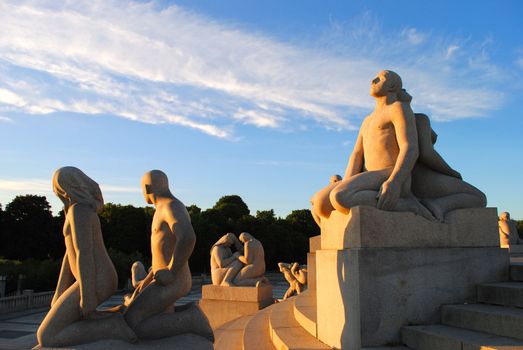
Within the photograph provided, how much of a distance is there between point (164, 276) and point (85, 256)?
0.74m

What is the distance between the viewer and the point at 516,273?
4469mm

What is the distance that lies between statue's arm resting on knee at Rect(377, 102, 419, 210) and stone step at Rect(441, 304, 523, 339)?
1121 mm

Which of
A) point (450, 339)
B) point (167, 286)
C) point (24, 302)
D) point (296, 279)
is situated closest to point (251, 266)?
point (296, 279)

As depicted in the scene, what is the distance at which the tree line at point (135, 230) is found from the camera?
40.1m

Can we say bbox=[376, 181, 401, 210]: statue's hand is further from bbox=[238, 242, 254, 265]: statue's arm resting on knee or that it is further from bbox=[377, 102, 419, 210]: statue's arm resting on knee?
bbox=[238, 242, 254, 265]: statue's arm resting on knee

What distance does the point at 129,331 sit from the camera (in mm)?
3914

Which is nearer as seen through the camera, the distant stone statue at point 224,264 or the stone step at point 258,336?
the stone step at point 258,336

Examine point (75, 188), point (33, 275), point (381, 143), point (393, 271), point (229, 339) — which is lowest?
point (33, 275)

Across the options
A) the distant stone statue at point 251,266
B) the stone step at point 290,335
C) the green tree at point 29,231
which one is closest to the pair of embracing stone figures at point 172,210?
the stone step at point 290,335

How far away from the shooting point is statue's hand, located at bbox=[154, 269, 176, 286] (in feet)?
13.6

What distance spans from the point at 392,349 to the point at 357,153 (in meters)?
2.34

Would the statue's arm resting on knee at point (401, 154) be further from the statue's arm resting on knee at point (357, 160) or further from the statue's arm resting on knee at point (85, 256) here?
the statue's arm resting on knee at point (85, 256)

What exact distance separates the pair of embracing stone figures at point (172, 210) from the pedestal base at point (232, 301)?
7.67 meters

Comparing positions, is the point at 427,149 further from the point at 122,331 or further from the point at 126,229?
the point at 126,229
